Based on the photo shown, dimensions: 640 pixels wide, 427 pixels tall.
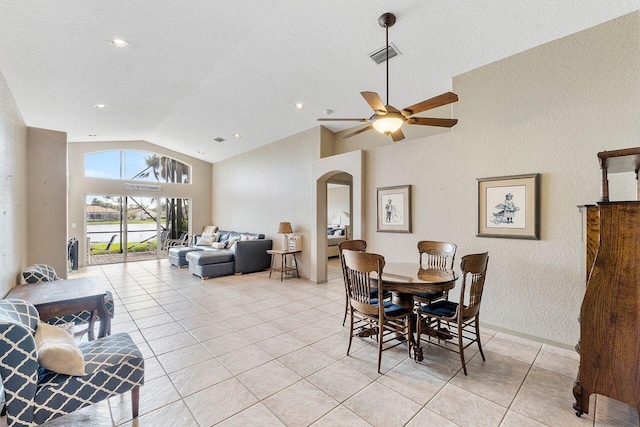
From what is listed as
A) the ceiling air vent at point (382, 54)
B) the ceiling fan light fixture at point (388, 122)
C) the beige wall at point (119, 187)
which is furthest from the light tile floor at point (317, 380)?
the beige wall at point (119, 187)

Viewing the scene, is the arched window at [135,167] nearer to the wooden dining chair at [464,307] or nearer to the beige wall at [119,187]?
the beige wall at [119,187]

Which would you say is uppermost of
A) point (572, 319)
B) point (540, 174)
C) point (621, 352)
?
point (540, 174)

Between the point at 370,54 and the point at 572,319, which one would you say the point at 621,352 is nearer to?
the point at 572,319

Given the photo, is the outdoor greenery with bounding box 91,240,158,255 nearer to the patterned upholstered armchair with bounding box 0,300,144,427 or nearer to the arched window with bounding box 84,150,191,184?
the arched window with bounding box 84,150,191,184

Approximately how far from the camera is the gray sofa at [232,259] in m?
6.28

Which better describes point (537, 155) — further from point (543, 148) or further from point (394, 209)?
point (394, 209)

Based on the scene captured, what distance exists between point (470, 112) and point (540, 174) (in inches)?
45.2

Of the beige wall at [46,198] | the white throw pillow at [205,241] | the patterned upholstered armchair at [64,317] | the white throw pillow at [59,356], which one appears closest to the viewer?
the white throw pillow at [59,356]

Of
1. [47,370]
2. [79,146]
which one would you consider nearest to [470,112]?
[47,370]

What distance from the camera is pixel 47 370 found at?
1775mm

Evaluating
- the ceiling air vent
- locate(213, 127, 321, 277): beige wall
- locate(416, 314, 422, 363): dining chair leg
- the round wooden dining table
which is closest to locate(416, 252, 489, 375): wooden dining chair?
locate(416, 314, 422, 363): dining chair leg

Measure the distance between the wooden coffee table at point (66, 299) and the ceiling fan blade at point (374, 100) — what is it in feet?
9.91

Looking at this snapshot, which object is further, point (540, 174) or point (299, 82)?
point (299, 82)

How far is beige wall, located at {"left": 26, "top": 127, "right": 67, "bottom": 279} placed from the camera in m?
3.98
